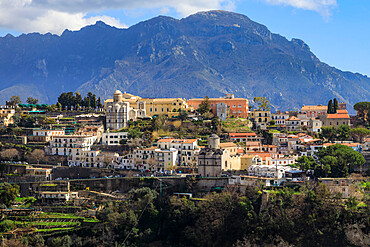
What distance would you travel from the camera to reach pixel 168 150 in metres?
61.7

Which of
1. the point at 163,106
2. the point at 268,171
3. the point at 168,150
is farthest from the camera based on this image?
the point at 163,106

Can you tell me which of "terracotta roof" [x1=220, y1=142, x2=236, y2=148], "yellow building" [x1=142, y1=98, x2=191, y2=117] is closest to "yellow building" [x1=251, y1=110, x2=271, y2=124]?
"yellow building" [x1=142, y1=98, x2=191, y2=117]

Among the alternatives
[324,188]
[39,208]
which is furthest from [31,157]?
[324,188]

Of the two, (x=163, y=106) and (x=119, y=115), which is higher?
(x=163, y=106)

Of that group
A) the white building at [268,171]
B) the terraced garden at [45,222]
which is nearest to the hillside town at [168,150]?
the white building at [268,171]

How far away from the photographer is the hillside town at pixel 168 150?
2089 inches

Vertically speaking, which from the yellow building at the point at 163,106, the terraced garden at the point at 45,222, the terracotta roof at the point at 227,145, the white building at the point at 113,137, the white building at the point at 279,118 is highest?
the yellow building at the point at 163,106

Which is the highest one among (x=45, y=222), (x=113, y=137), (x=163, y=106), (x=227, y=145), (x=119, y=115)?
(x=163, y=106)

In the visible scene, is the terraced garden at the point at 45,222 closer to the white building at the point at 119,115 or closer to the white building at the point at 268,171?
the white building at the point at 268,171

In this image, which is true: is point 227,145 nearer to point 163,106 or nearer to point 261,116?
point 261,116

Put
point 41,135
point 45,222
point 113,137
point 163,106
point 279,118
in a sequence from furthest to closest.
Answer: point 163,106 < point 279,118 < point 41,135 < point 113,137 < point 45,222

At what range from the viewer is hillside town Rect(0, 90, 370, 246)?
53.1 m

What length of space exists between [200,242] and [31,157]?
27.8 meters

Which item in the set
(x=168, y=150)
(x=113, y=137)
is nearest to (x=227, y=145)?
(x=168, y=150)
